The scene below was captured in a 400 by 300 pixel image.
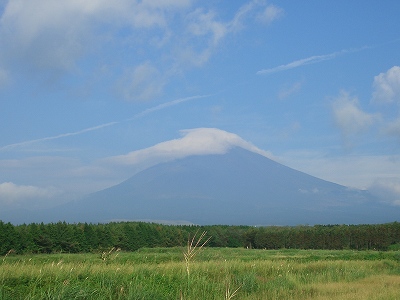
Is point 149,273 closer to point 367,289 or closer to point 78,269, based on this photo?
point 78,269

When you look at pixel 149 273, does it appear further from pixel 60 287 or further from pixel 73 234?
pixel 73 234

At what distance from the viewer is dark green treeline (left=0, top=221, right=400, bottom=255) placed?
139 feet

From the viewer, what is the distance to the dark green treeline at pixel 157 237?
139ft

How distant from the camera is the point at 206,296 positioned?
34.1 feet

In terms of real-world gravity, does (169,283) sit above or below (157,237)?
below

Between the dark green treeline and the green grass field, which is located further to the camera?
Answer: the dark green treeline

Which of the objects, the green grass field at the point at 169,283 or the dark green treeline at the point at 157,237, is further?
the dark green treeline at the point at 157,237

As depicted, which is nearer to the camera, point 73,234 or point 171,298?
point 171,298

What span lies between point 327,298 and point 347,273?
5781 mm

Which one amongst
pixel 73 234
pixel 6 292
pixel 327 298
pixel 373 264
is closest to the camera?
pixel 6 292

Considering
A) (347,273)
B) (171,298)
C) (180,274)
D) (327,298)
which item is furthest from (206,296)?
(347,273)

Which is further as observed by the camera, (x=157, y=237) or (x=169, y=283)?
(x=157, y=237)

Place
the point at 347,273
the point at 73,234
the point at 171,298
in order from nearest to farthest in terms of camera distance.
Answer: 1. the point at 171,298
2. the point at 347,273
3. the point at 73,234

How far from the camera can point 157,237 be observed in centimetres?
5706
